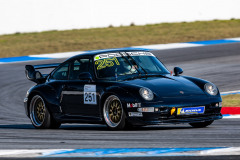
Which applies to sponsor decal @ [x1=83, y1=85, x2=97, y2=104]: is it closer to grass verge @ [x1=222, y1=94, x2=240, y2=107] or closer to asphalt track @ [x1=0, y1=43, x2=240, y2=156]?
asphalt track @ [x1=0, y1=43, x2=240, y2=156]

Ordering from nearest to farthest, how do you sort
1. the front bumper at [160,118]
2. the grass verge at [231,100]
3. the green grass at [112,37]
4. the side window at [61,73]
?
the front bumper at [160,118] → the side window at [61,73] → the grass verge at [231,100] → the green grass at [112,37]

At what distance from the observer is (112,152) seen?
230 inches

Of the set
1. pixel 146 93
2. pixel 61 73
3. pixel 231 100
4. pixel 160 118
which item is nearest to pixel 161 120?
pixel 160 118

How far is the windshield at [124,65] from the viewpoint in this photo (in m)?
8.33

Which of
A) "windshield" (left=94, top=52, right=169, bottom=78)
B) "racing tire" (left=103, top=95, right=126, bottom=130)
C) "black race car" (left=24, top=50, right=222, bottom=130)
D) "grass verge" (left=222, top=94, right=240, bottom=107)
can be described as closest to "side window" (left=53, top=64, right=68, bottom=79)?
"black race car" (left=24, top=50, right=222, bottom=130)

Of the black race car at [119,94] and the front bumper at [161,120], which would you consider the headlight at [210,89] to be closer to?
the black race car at [119,94]

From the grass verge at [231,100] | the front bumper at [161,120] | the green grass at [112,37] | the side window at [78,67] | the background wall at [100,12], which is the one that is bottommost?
the grass verge at [231,100]

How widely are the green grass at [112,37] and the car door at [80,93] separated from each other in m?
13.9

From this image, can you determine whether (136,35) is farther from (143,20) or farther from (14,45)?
(14,45)

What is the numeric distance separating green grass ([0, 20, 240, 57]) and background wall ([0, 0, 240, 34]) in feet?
1.43

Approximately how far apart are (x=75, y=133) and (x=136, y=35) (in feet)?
64.0

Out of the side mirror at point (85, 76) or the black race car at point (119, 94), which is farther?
the side mirror at point (85, 76)

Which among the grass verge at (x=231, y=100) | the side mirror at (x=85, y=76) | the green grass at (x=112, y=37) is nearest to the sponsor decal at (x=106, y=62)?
the side mirror at (x=85, y=76)

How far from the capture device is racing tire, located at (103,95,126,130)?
25.0ft
